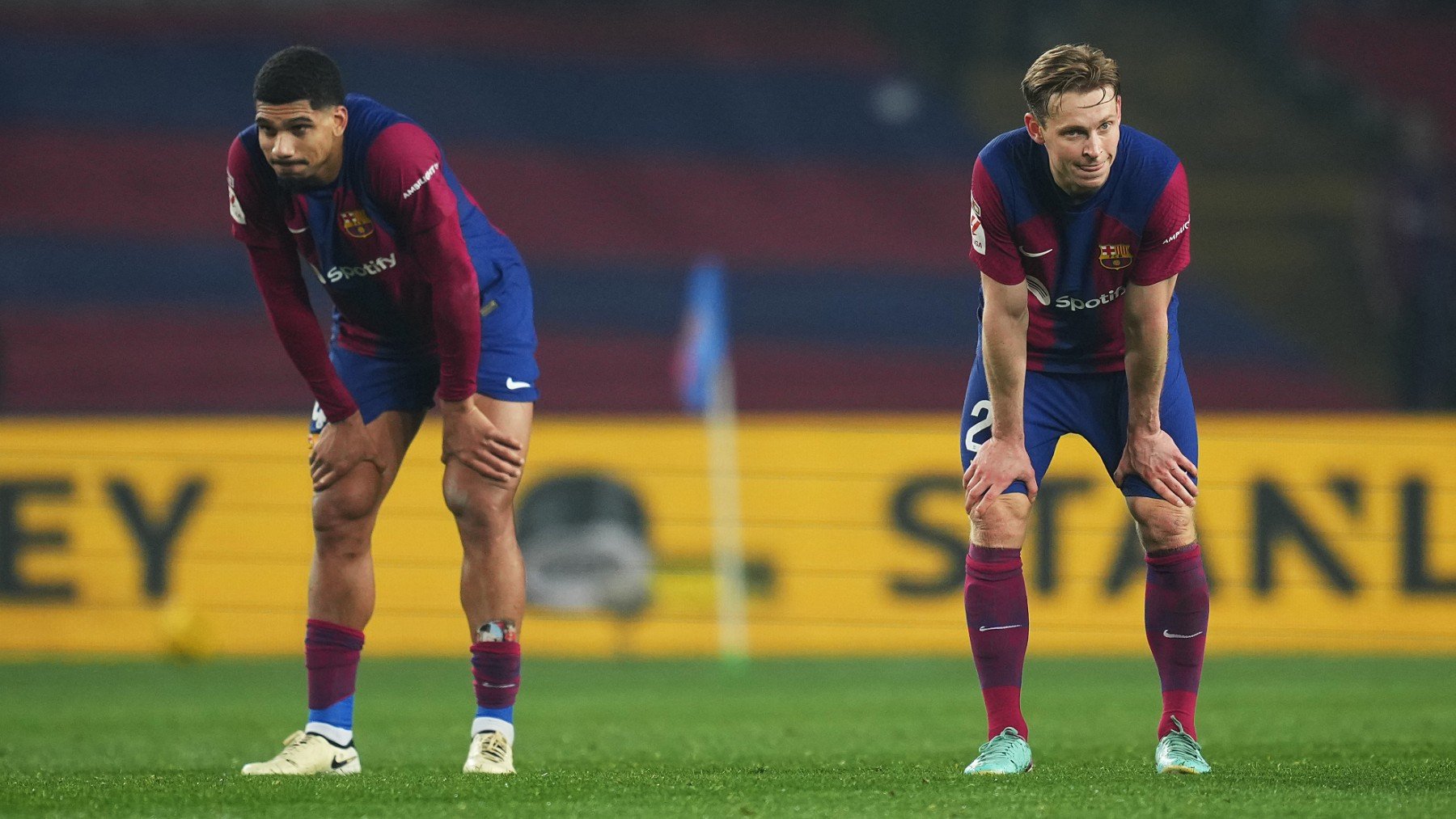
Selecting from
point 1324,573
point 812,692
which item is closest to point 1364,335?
point 1324,573

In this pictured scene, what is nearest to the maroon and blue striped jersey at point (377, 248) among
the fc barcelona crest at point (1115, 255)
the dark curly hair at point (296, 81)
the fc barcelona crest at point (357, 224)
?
the fc barcelona crest at point (357, 224)

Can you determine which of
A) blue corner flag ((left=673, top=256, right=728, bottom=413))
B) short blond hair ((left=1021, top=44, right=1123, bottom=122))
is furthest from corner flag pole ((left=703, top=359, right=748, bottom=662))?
short blond hair ((left=1021, top=44, right=1123, bottom=122))

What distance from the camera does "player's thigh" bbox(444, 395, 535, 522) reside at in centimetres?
442

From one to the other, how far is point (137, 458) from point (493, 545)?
229 inches

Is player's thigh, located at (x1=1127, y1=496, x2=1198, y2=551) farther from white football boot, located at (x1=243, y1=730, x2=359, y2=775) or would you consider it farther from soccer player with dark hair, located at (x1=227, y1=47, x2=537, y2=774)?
white football boot, located at (x1=243, y1=730, x2=359, y2=775)

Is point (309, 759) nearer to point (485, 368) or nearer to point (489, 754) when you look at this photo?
point (489, 754)

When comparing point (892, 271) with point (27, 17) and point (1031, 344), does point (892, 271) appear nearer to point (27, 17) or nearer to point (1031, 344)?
point (27, 17)

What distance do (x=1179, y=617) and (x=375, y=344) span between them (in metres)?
2.23

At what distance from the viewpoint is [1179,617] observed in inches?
170

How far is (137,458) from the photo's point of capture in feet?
31.5

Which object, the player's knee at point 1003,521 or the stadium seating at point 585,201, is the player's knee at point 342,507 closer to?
the player's knee at point 1003,521

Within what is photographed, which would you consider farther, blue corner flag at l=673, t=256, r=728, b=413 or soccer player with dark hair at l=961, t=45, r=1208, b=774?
blue corner flag at l=673, t=256, r=728, b=413

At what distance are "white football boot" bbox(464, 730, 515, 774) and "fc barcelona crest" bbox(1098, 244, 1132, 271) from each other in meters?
1.93

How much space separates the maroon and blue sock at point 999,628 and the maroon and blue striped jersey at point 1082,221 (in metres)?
0.66
